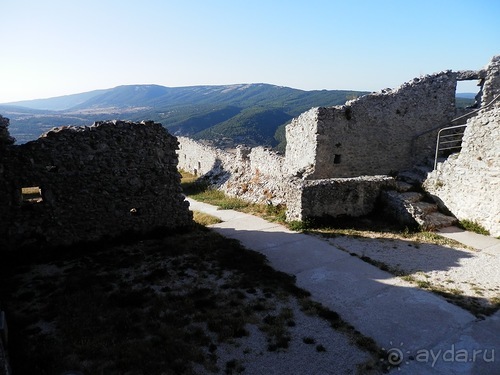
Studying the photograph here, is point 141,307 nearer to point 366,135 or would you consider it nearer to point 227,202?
point 227,202

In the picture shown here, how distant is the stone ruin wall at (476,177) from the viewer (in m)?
11.2

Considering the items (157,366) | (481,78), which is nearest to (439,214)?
(481,78)

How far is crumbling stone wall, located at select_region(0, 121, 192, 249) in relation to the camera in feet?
30.1

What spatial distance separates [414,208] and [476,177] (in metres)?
2.30

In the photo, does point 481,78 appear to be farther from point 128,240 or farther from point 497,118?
point 128,240

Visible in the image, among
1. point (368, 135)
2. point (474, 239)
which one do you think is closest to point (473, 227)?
point (474, 239)

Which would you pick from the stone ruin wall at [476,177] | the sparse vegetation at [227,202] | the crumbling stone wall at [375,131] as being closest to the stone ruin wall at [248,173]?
the sparse vegetation at [227,202]

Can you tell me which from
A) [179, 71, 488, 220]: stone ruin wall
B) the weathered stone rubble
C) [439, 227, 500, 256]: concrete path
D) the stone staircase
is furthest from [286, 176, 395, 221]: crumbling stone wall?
[439, 227, 500, 256]: concrete path

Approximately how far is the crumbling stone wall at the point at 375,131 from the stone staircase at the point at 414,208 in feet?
9.16

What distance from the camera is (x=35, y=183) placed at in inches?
365

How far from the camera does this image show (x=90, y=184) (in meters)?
9.93

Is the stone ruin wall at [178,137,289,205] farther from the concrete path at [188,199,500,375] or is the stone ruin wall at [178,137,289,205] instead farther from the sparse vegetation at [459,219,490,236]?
the sparse vegetation at [459,219,490,236]

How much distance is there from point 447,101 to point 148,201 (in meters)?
15.2

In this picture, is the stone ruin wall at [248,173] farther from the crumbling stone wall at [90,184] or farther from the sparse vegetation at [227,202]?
the crumbling stone wall at [90,184]
